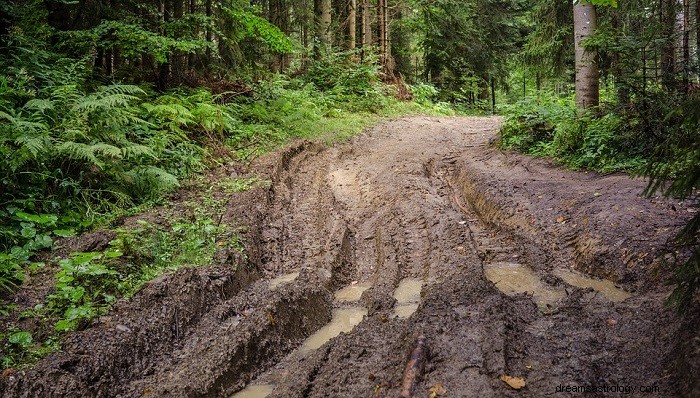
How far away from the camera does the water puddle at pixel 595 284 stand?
4469 millimetres

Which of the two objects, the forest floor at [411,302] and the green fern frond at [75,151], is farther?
the green fern frond at [75,151]

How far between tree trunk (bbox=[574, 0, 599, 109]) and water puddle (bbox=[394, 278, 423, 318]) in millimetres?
5764

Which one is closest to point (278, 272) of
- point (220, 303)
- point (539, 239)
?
point (220, 303)

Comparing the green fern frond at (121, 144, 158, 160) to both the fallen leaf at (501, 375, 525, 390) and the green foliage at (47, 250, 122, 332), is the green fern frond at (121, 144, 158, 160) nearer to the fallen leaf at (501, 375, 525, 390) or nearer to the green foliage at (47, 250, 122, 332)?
the green foliage at (47, 250, 122, 332)

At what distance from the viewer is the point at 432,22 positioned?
72.3 ft

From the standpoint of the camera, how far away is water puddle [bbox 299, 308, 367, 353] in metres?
4.37

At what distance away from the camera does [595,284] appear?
15.8 ft

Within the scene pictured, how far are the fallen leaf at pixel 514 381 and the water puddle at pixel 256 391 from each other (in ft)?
5.80

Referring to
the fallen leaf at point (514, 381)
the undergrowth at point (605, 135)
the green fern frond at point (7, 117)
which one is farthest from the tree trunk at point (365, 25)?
the fallen leaf at point (514, 381)

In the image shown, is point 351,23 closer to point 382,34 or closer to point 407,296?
point 382,34

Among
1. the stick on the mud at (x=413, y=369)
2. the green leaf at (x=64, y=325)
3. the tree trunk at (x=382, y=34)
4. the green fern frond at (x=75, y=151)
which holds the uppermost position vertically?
the tree trunk at (x=382, y=34)

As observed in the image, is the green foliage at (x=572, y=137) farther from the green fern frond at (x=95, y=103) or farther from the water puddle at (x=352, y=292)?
the green fern frond at (x=95, y=103)

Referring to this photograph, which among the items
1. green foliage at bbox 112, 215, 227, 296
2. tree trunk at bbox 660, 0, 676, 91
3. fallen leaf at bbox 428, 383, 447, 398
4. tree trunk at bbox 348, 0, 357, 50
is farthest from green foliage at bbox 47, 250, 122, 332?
tree trunk at bbox 348, 0, 357, 50

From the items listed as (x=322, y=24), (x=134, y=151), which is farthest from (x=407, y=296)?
(x=322, y=24)
